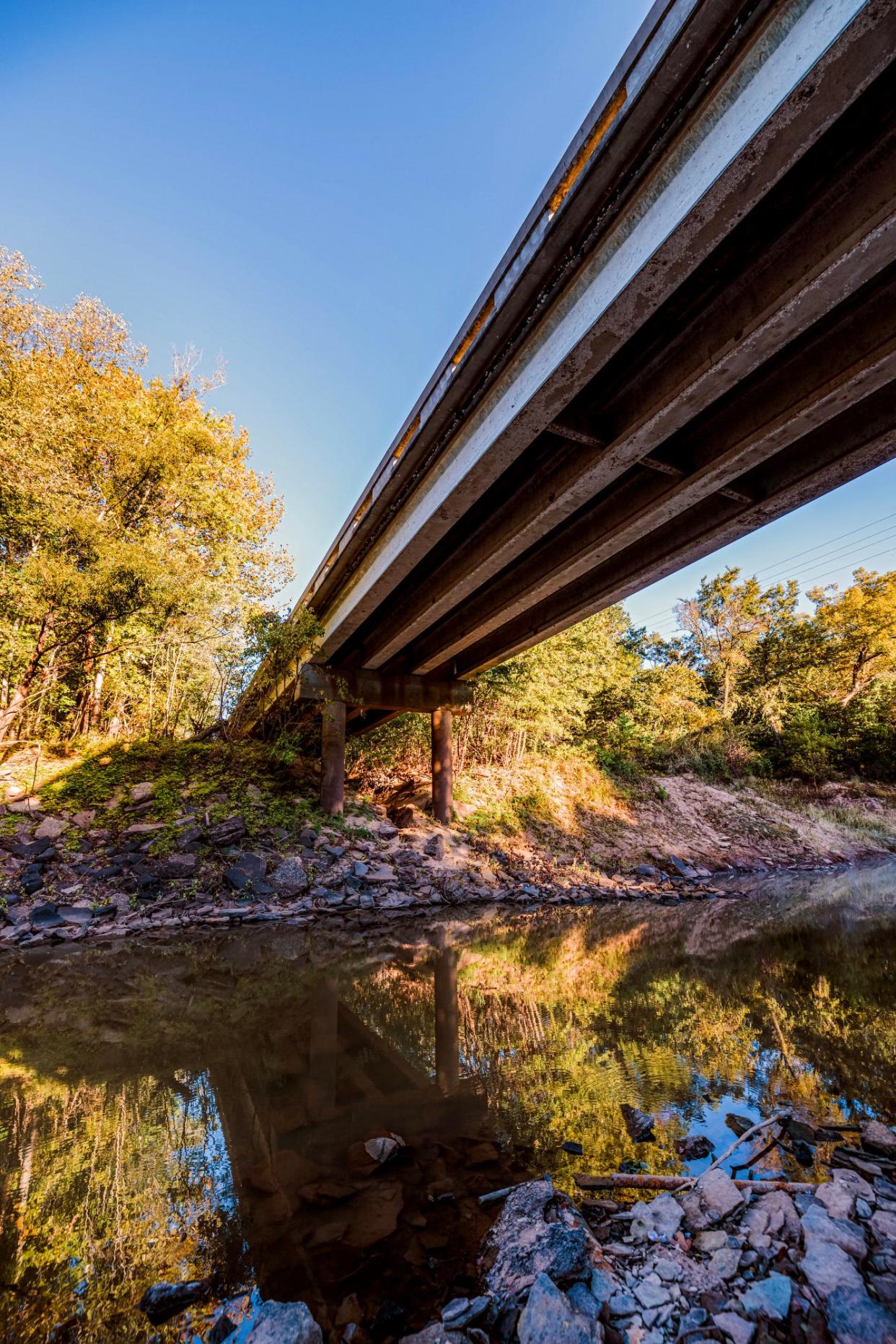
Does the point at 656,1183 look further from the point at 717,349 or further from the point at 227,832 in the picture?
the point at 227,832

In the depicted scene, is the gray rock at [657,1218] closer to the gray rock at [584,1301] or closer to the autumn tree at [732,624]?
the gray rock at [584,1301]

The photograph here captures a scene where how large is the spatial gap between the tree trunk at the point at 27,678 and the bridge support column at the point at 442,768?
7775 millimetres

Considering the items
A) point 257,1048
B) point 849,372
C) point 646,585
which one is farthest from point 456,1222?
point 646,585

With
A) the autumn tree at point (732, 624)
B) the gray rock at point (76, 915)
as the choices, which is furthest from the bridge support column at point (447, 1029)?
the autumn tree at point (732, 624)

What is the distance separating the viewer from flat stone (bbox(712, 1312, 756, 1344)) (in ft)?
4.67

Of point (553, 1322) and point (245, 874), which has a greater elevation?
point (245, 874)

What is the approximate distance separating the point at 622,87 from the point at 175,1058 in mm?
6954

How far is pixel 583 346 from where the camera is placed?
428 cm

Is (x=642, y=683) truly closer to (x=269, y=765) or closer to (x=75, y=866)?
(x=269, y=765)

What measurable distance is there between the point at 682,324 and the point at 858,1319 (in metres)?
5.47

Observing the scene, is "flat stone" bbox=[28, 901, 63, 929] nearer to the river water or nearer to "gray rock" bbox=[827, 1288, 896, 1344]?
the river water

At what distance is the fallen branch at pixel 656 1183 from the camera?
2020 mm

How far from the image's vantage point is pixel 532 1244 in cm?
176

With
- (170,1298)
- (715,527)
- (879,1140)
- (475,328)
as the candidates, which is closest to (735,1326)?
(879,1140)
